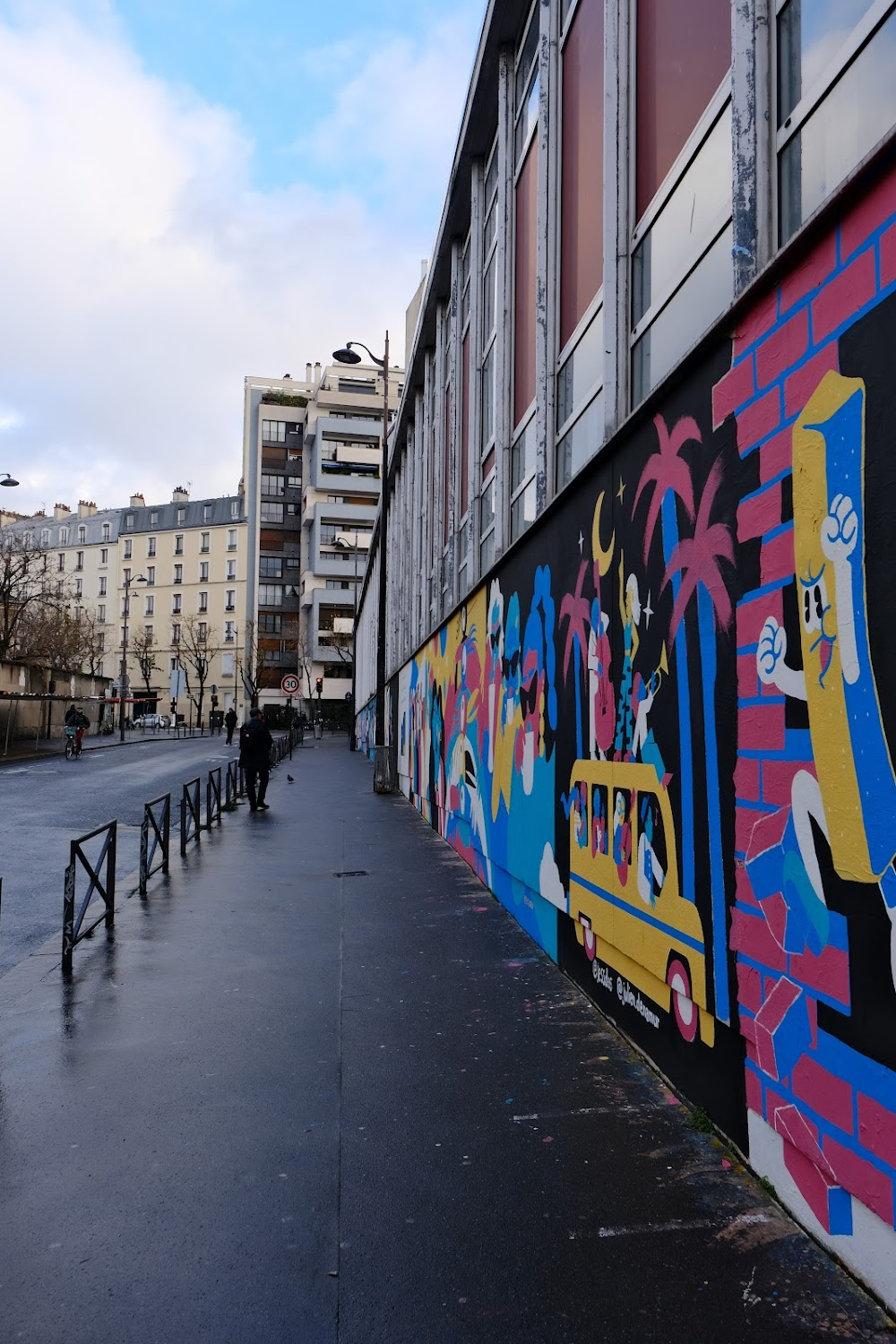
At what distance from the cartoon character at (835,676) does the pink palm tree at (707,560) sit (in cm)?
50

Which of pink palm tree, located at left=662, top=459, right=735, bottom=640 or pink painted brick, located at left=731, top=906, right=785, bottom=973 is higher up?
pink palm tree, located at left=662, top=459, right=735, bottom=640

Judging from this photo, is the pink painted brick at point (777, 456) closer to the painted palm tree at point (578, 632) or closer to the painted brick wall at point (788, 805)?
the painted brick wall at point (788, 805)

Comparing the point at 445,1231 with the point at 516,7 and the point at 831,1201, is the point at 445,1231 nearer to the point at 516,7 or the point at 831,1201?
the point at 831,1201

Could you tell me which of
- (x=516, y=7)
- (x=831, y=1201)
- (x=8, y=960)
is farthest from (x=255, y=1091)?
(x=516, y=7)

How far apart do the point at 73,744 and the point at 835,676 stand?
30602mm

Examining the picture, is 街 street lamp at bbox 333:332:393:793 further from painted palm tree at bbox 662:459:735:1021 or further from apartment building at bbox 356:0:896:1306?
painted palm tree at bbox 662:459:735:1021

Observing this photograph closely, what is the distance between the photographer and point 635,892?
14.7ft

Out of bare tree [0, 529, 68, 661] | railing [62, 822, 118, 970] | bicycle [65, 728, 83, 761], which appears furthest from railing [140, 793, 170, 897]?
bare tree [0, 529, 68, 661]

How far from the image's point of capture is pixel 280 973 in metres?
5.94

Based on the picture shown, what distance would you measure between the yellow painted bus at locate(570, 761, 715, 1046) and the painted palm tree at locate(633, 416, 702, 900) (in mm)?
166

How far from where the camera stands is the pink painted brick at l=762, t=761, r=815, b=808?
2967 mm

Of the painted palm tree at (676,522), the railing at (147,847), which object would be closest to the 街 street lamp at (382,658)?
the railing at (147,847)

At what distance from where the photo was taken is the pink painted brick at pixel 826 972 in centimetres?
268

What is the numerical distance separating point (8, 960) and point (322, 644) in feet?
209
